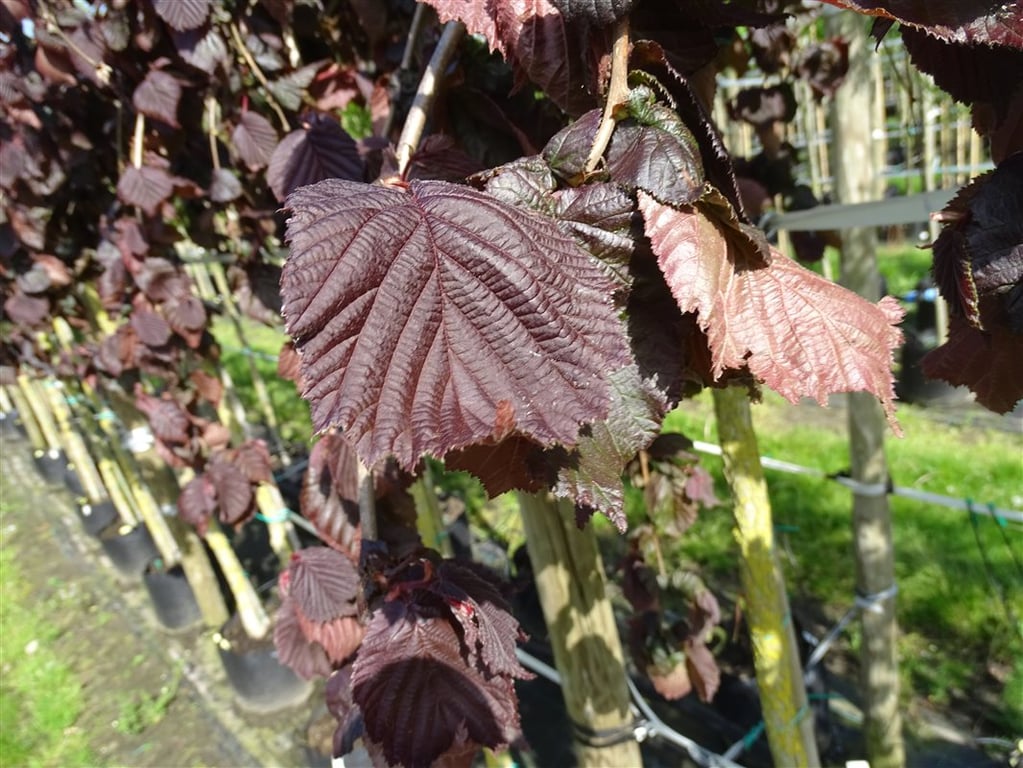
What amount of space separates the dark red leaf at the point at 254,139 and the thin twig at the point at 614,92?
113 centimetres

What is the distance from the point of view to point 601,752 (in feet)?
4.22

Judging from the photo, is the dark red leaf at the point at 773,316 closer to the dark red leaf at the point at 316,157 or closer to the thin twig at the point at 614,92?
the thin twig at the point at 614,92

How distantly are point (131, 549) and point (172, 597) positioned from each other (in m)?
0.71

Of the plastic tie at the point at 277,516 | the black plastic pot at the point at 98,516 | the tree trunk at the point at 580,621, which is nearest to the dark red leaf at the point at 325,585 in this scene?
the tree trunk at the point at 580,621

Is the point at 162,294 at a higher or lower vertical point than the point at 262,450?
higher

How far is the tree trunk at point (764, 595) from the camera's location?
1.21m

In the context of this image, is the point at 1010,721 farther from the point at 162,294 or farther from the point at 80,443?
the point at 80,443

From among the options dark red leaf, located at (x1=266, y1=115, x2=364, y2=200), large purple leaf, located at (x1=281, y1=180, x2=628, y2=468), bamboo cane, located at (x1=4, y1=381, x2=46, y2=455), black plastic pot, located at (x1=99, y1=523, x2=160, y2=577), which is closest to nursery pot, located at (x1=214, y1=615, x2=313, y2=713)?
black plastic pot, located at (x1=99, y1=523, x2=160, y2=577)

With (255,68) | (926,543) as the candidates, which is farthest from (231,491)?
(926,543)

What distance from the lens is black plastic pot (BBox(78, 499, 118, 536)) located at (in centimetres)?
441

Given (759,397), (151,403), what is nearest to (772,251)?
(759,397)

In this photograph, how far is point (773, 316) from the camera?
0.45 meters

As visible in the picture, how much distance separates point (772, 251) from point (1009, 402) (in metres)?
0.24

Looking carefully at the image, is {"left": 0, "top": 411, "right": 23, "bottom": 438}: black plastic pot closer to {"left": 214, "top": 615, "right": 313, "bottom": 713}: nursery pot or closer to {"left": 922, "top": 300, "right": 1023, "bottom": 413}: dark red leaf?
{"left": 214, "top": 615, "right": 313, "bottom": 713}: nursery pot
